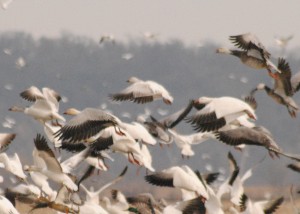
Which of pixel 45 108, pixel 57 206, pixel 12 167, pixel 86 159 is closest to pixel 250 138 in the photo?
pixel 57 206

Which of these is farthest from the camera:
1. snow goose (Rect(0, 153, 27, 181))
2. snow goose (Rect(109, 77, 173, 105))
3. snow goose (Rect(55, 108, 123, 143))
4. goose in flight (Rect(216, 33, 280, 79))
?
snow goose (Rect(109, 77, 173, 105))

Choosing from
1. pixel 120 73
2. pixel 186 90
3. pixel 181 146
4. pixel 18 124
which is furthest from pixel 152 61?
pixel 181 146

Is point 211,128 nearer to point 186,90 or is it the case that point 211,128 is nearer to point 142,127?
point 142,127

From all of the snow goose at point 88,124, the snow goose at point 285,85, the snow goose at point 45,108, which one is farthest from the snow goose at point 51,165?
the snow goose at point 285,85

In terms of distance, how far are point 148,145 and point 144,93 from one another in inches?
34.5

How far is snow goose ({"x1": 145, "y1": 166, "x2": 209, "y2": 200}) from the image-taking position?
827 centimetres

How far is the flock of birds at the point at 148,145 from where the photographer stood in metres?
8.34

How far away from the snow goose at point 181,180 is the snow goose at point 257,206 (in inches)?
11.2

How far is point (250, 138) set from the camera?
27.0 feet

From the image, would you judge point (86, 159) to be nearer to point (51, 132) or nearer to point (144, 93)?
point (51, 132)

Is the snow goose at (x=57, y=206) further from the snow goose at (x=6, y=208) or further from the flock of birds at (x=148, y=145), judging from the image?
the snow goose at (x=6, y=208)

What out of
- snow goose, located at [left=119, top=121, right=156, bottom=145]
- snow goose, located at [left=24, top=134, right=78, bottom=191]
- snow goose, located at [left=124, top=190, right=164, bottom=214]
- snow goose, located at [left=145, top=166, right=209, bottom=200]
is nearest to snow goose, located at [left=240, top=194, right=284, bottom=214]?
snow goose, located at [left=145, top=166, right=209, bottom=200]

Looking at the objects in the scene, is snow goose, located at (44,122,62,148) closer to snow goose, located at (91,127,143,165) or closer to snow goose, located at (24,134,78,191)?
snow goose, located at (91,127,143,165)

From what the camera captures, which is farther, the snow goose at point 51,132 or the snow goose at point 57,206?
the snow goose at point 51,132
